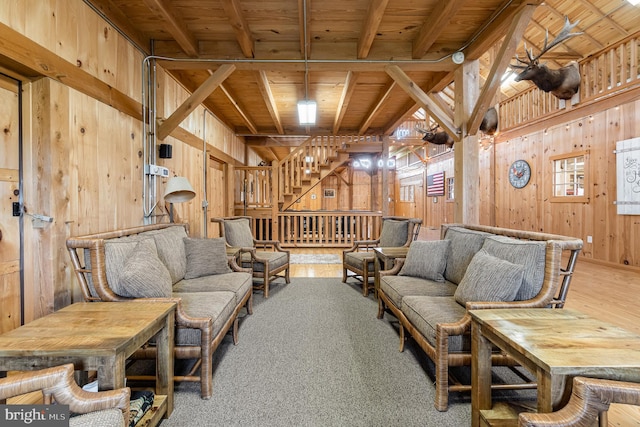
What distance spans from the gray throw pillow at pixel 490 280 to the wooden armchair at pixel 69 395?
5.84ft

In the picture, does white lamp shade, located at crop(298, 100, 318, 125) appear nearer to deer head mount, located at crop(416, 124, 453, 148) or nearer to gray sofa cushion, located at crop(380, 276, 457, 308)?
gray sofa cushion, located at crop(380, 276, 457, 308)

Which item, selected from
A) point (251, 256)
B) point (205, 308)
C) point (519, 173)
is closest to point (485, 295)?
point (205, 308)

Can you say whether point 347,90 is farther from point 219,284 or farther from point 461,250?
point 219,284

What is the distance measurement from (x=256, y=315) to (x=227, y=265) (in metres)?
0.59

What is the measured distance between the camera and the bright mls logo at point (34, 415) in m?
0.91

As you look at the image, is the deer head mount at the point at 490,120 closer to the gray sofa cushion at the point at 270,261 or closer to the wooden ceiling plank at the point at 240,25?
the wooden ceiling plank at the point at 240,25

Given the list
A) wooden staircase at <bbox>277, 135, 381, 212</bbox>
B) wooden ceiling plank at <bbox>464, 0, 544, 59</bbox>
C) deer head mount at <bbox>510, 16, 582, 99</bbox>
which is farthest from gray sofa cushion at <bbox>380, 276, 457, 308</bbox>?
→ wooden staircase at <bbox>277, 135, 381, 212</bbox>

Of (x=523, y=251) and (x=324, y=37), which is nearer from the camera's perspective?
(x=523, y=251)

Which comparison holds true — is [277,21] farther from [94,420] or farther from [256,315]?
[94,420]

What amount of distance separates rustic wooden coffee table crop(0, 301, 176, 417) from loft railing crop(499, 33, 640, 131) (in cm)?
699

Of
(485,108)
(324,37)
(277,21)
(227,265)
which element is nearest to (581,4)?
(485,108)

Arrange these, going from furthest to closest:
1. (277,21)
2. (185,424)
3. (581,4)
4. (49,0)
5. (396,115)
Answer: (396,115)
(581,4)
(277,21)
(49,0)
(185,424)

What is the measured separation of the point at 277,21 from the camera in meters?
2.99

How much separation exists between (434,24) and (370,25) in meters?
0.65
